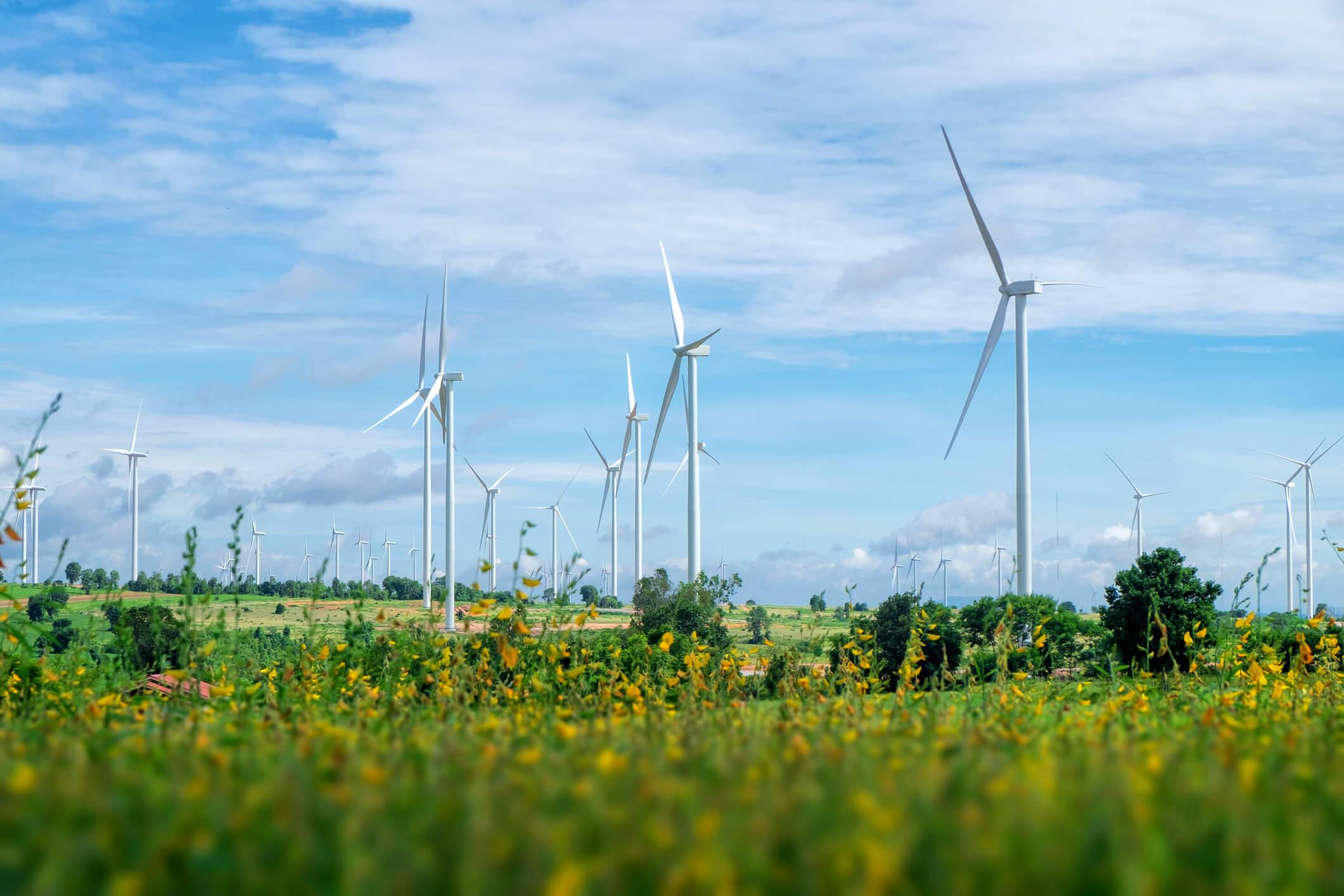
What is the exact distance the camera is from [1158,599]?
1169 inches

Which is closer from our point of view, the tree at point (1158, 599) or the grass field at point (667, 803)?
A: the grass field at point (667, 803)

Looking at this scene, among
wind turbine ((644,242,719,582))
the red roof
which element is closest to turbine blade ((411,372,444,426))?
wind turbine ((644,242,719,582))

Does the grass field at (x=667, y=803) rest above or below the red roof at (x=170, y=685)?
above

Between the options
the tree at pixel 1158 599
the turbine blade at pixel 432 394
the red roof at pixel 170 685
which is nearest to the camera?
the red roof at pixel 170 685

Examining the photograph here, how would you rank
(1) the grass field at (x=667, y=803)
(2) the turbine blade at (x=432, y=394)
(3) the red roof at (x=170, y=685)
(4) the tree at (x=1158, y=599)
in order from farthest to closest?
(2) the turbine blade at (x=432, y=394)
(4) the tree at (x=1158, y=599)
(3) the red roof at (x=170, y=685)
(1) the grass field at (x=667, y=803)

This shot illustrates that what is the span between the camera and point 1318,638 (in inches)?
774

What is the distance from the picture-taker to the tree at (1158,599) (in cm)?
2942

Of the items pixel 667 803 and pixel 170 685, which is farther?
pixel 170 685

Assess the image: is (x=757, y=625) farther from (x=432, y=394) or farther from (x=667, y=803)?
(x=667, y=803)

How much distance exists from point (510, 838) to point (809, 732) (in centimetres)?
378

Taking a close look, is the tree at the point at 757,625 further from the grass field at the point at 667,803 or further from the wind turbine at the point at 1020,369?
the grass field at the point at 667,803

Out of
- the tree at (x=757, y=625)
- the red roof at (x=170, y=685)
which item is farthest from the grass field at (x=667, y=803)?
the tree at (x=757, y=625)

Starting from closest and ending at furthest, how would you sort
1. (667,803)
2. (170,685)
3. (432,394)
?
1. (667,803)
2. (170,685)
3. (432,394)

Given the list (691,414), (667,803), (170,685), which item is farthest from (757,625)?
(667,803)
